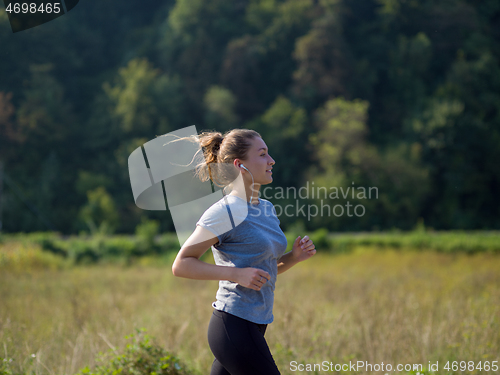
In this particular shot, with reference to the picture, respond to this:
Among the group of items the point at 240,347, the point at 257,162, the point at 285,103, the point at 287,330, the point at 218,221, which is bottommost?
the point at 285,103

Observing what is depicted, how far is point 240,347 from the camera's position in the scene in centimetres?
179

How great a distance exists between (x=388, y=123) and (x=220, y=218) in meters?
36.2

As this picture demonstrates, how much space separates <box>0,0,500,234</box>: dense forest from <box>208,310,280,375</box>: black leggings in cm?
2721

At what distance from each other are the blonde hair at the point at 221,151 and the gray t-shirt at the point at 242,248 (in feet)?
0.57

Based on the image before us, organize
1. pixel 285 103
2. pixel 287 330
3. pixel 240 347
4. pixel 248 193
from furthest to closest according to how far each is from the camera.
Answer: pixel 285 103, pixel 287 330, pixel 248 193, pixel 240 347

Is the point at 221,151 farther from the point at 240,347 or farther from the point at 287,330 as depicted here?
the point at 287,330

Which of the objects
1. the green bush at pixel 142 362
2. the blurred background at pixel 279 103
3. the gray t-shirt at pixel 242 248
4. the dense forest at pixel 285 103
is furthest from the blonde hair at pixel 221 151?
the dense forest at pixel 285 103

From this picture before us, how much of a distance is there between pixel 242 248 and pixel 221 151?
1.53ft

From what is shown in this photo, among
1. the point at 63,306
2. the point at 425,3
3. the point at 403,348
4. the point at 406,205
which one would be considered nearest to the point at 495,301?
the point at 403,348

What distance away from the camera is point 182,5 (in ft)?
127

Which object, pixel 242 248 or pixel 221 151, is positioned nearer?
pixel 242 248

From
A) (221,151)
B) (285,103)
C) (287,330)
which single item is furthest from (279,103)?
(221,151)

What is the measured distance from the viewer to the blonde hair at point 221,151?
200cm

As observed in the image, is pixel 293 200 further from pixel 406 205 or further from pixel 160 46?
pixel 160 46
